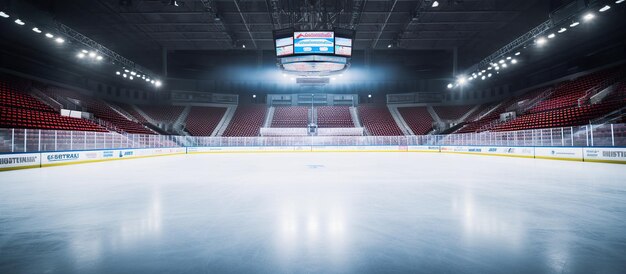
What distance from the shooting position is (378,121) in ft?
111

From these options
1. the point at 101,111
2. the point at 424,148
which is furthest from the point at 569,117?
the point at 101,111

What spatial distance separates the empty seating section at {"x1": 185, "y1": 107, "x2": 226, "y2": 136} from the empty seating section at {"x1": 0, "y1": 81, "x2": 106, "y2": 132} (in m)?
11.8

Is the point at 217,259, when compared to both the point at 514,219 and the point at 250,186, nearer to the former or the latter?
the point at 514,219

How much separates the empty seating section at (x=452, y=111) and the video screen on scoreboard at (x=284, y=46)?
Answer: 82.8ft

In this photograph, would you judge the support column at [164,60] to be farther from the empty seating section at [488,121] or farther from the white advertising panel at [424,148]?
the empty seating section at [488,121]

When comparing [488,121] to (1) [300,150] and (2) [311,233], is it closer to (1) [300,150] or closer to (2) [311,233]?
(1) [300,150]

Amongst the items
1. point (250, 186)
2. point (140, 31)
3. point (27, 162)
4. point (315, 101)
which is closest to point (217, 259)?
point (250, 186)

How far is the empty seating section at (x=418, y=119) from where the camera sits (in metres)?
32.0

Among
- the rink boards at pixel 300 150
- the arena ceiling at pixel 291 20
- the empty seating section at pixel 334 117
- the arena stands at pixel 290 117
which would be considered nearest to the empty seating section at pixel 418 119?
the rink boards at pixel 300 150

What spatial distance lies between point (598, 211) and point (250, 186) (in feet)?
19.4

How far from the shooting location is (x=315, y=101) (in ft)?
126

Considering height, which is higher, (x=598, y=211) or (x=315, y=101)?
(x=315, y=101)

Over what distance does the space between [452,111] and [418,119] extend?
4.57m

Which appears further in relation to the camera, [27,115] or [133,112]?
[133,112]
